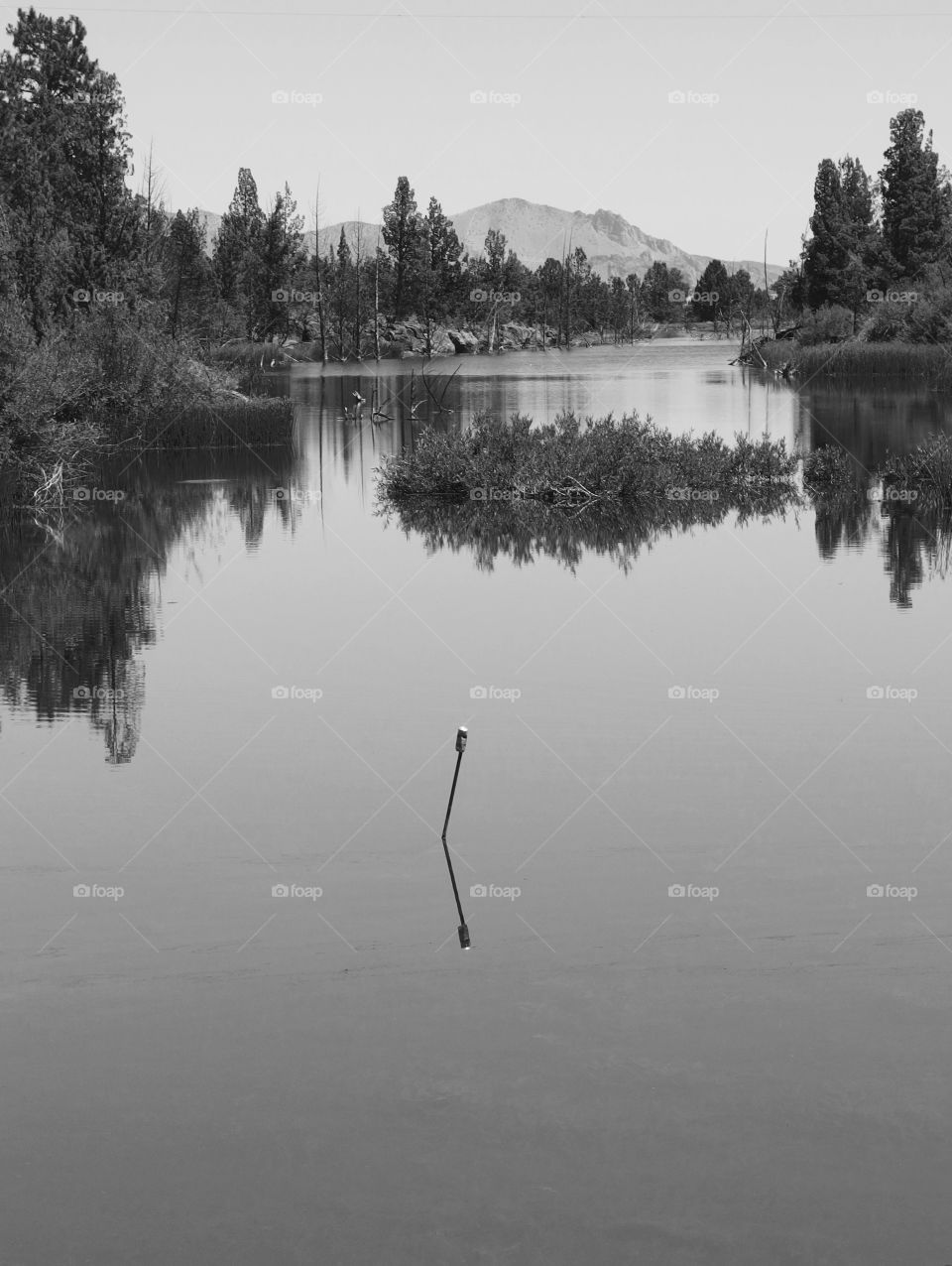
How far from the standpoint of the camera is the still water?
5.86m

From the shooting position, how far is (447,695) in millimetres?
13594

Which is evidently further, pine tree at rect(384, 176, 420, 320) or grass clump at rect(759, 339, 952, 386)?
pine tree at rect(384, 176, 420, 320)

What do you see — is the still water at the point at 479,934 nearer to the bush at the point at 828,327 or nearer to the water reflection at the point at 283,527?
the water reflection at the point at 283,527

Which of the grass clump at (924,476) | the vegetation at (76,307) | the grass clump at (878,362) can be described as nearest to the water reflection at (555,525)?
the grass clump at (924,476)

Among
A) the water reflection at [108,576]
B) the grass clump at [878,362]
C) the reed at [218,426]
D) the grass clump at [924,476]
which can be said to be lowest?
the water reflection at [108,576]

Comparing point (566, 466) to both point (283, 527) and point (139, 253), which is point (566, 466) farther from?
point (139, 253)

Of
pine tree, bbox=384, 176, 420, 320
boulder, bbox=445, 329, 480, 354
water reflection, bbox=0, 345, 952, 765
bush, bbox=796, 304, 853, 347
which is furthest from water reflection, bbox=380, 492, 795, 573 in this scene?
pine tree, bbox=384, 176, 420, 320

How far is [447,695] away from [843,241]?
102375 mm

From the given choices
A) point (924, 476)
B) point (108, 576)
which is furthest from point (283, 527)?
point (924, 476)

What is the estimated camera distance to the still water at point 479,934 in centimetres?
586

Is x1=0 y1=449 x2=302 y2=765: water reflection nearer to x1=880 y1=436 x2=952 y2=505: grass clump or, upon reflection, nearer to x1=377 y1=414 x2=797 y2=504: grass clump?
x1=377 y1=414 x2=797 y2=504: grass clump

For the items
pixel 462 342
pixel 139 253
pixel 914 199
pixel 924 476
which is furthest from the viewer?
pixel 462 342

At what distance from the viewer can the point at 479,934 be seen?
831 cm

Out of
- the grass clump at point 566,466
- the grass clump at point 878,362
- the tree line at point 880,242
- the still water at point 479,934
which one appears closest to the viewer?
the still water at point 479,934
